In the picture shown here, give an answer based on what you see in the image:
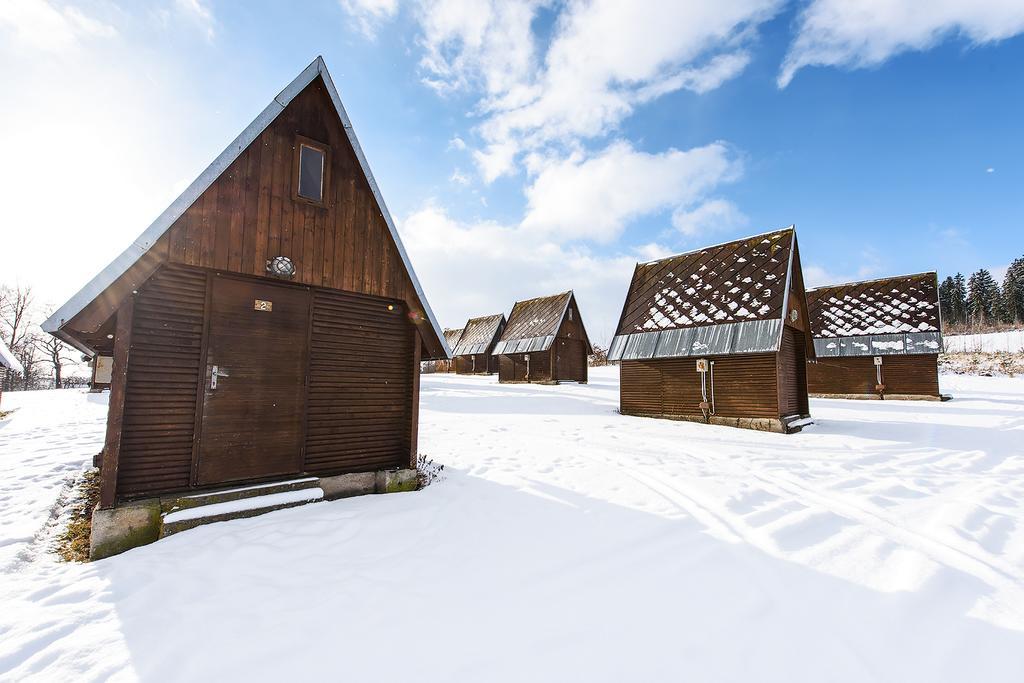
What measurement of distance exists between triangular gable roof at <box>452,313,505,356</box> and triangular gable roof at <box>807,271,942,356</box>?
77.1 ft

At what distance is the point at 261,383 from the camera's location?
6.42 meters

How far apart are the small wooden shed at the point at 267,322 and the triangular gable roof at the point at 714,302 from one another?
36.7ft

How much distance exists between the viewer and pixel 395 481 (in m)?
7.45

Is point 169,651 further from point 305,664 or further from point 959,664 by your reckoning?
point 959,664

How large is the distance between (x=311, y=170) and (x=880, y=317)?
2967 centimetres

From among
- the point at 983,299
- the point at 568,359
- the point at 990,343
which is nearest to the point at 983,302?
the point at 983,299

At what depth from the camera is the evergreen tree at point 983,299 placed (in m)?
65.7

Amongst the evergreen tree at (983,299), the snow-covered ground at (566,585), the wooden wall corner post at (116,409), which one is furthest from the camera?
the evergreen tree at (983,299)

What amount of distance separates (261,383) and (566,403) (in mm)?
15035

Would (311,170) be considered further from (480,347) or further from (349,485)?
(480,347)

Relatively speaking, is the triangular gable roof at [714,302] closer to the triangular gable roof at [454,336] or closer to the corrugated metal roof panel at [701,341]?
the corrugated metal roof panel at [701,341]

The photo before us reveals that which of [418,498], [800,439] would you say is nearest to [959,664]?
[418,498]

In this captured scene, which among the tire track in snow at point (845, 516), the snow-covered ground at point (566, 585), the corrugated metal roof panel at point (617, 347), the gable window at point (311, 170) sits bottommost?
the snow-covered ground at point (566, 585)

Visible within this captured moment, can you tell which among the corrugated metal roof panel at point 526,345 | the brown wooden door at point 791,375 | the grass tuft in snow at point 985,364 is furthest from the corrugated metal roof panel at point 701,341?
the grass tuft in snow at point 985,364
